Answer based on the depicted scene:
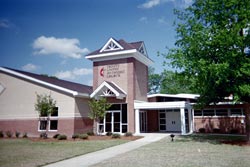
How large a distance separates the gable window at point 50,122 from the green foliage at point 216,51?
43.0ft

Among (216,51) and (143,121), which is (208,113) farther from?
(216,51)

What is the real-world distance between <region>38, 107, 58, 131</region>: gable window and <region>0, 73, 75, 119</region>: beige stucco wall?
673mm

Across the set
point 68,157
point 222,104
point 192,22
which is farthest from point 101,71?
point 68,157

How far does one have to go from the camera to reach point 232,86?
54.6 feet

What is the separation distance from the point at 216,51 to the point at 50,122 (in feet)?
57.2

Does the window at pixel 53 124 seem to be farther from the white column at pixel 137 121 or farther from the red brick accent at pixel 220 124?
the red brick accent at pixel 220 124

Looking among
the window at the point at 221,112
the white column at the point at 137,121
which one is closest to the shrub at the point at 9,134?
the white column at the point at 137,121

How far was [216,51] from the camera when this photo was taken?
1692 centimetres

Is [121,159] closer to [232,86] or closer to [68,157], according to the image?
[68,157]

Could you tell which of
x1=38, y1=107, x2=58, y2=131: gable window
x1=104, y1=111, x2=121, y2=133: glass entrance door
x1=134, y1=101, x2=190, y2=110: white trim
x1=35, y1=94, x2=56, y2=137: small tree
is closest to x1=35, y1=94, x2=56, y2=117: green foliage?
x1=35, y1=94, x2=56, y2=137: small tree

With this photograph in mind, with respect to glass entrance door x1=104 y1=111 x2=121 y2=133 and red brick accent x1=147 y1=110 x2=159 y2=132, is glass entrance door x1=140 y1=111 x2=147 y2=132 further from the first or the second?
glass entrance door x1=104 y1=111 x2=121 y2=133

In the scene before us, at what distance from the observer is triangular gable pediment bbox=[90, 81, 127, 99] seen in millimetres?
25000

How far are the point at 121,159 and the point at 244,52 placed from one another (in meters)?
11.9

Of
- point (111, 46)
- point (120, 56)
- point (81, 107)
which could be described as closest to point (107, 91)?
point (81, 107)
